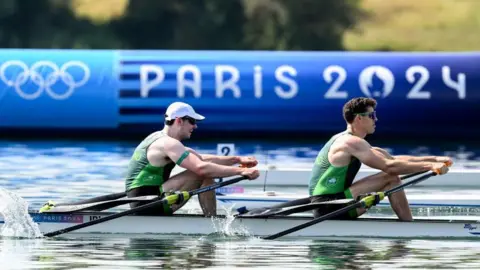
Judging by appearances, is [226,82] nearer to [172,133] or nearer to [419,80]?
[419,80]

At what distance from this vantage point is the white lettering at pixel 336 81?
29969mm

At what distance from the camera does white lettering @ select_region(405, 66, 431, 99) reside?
30016 mm

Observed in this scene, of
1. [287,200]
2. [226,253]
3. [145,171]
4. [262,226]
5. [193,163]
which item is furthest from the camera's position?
[287,200]

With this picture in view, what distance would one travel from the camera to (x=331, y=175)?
1526 cm

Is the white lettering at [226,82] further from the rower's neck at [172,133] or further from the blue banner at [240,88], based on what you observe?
the rower's neck at [172,133]

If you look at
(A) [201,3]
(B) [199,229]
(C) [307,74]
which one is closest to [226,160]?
(B) [199,229]

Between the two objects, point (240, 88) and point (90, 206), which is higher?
point (240, 88)

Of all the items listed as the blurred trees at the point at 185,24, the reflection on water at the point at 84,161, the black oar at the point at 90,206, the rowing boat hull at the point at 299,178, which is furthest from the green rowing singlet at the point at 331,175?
the blurred trees at the point at 185,24

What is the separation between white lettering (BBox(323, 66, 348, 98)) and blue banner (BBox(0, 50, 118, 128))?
172 inches

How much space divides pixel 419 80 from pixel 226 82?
3.98 metres

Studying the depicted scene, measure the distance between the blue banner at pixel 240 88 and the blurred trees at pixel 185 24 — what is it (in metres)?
4.99

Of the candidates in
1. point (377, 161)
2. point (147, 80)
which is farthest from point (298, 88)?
point (377, 161)

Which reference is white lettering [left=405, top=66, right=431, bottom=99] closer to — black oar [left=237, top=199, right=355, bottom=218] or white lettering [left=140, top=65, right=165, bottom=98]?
white lettering [left=140, top=65, right=165, bottom=98]

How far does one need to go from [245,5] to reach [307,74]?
6.40m
